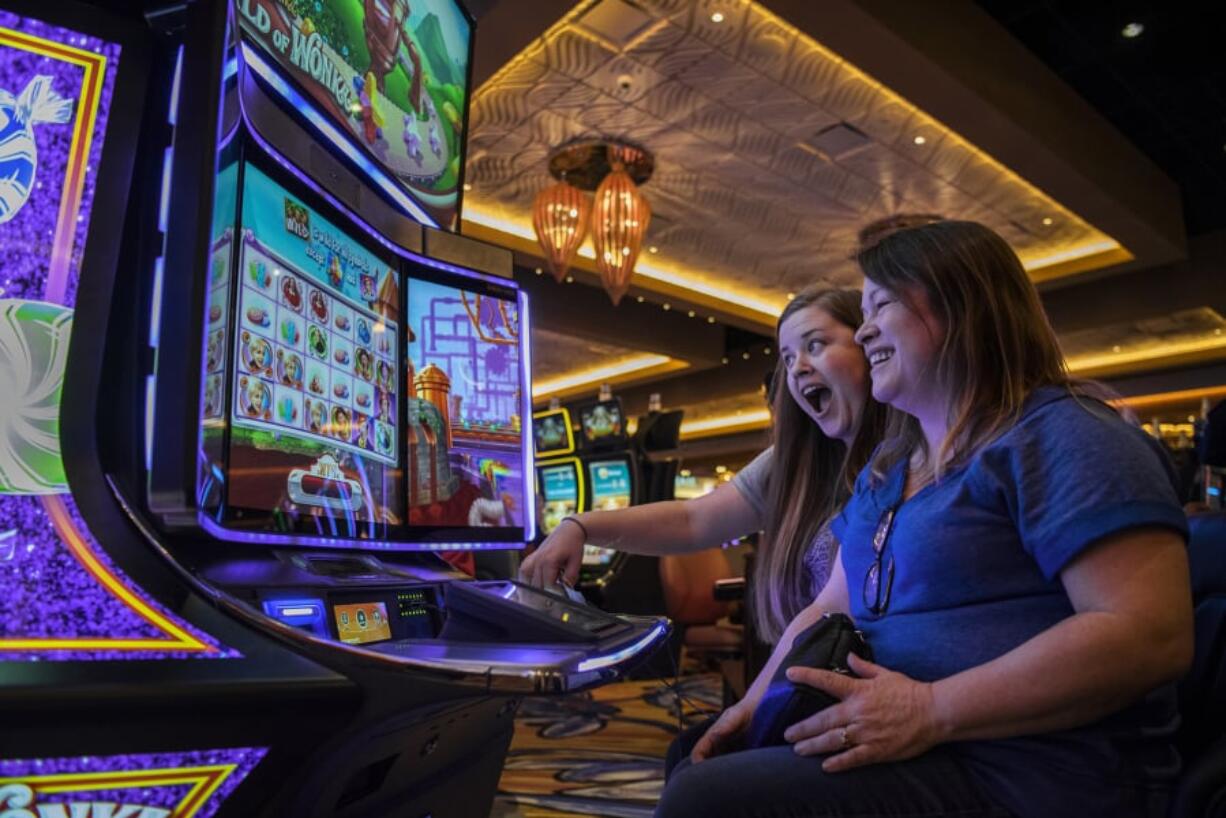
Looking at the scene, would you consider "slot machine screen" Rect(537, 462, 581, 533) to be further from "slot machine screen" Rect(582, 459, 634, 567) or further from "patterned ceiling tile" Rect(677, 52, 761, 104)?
"patterned ceiling tile" Rect(677, 52, 761, 104)

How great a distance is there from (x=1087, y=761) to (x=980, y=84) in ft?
15.2

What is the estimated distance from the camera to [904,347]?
106 centimetres

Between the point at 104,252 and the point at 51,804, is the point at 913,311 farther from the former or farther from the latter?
the point at 51,804

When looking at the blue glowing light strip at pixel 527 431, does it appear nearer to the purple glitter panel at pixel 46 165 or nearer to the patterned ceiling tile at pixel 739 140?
the purple glitter panel at pixel 46 165

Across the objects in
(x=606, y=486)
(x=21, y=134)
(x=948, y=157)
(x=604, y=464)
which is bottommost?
(x=21, y=134)

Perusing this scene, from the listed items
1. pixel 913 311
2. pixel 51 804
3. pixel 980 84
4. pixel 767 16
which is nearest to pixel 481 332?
pixel 913 311

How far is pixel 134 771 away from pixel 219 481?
31 centimetres

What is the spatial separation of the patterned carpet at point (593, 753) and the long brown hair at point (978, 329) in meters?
1.06

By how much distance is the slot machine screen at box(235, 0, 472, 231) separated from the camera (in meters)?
1.22

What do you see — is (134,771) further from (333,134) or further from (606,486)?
(606,486)

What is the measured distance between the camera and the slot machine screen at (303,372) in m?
0.98

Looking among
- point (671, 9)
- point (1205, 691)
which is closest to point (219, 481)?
point (1205, 691)

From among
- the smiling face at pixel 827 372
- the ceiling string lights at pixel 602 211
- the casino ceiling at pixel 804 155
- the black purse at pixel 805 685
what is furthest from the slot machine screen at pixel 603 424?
the black purse at pixel 805 685

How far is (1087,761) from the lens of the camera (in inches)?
32.9
